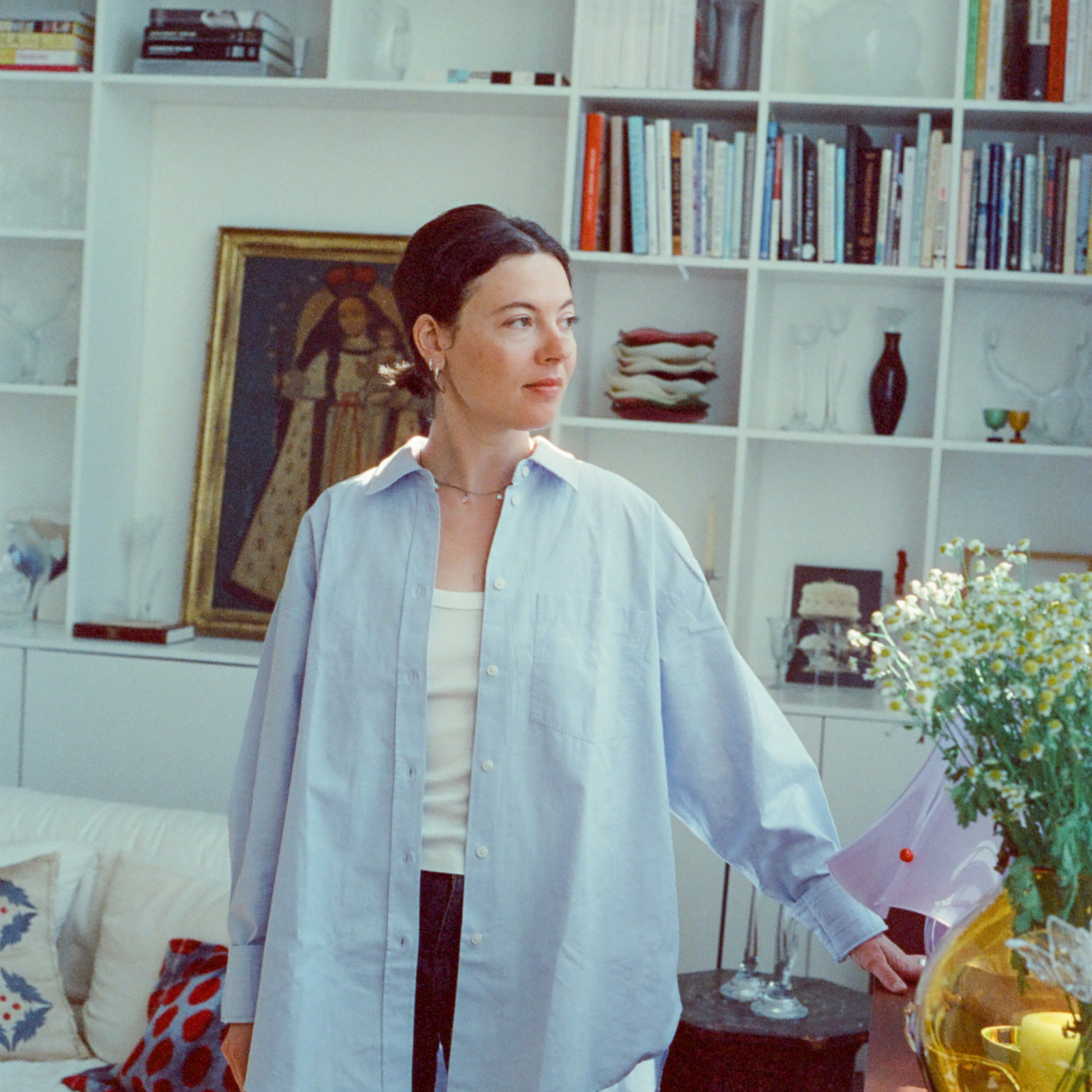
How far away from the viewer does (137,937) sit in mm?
2471

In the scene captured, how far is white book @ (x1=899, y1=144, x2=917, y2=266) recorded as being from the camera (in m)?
3.05

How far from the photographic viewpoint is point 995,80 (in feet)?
9.93

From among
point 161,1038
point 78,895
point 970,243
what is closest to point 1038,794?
point 161,1038

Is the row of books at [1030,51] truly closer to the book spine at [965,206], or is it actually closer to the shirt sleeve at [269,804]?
the book spine at [965,206]

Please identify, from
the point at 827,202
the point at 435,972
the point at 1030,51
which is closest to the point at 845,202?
the point at 827,202

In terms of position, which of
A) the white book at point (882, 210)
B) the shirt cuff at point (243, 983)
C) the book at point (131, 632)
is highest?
the white book at point (882, 210)

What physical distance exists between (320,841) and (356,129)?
2387 mm

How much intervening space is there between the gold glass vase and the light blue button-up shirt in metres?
0.33

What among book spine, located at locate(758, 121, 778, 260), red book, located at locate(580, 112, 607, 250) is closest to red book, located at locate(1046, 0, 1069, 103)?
book spine, located at locate(758, 121, 778, 260)

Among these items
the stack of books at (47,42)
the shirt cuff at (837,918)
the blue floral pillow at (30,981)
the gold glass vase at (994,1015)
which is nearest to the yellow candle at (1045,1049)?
the gold glass vase at (994,1015)

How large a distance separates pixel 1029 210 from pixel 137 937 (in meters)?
2.32

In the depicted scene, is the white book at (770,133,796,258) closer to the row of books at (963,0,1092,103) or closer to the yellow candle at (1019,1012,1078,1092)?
the row of books at (963,0,1092,103)

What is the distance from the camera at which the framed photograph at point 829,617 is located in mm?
3219

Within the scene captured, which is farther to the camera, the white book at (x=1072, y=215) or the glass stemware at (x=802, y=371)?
the glass stemware at (x=802, y=371)
